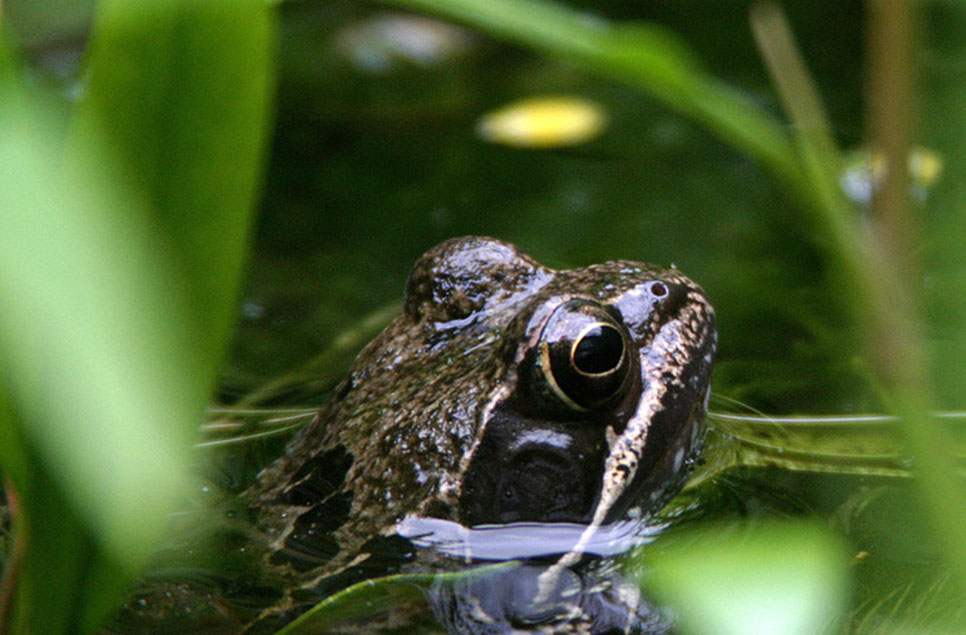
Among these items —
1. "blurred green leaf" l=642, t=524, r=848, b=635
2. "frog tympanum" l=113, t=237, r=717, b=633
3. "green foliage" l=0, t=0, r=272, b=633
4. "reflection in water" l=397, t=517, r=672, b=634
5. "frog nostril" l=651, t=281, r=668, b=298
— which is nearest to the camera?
"blurred green leaf" l=642, t=524, r=848, b=635

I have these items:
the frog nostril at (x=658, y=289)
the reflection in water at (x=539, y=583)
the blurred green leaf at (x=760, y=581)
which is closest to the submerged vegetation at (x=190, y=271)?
the blurred green leaf at (x=760, y=581)

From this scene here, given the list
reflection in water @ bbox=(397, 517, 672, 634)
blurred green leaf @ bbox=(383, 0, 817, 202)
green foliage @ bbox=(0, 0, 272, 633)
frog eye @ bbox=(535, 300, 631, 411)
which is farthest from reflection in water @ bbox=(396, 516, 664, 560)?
blurred green leaf @ bbox=(383, 0, 817, 202)

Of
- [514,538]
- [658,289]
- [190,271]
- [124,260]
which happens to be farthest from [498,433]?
[124,260]

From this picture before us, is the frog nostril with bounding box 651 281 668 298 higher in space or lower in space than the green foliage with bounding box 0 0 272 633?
lower

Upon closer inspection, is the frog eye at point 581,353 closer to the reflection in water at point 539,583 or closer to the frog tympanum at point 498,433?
the frog tympanum at point 498,433

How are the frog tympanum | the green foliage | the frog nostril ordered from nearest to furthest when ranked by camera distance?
the green foliage
the frog tympanum
the frog nostril

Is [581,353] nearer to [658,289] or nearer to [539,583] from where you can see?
[658,289]

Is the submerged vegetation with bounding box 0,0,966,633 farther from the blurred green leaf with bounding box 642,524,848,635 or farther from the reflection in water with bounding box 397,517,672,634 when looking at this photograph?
the reflection in water with bounding box 397,517,672,634
